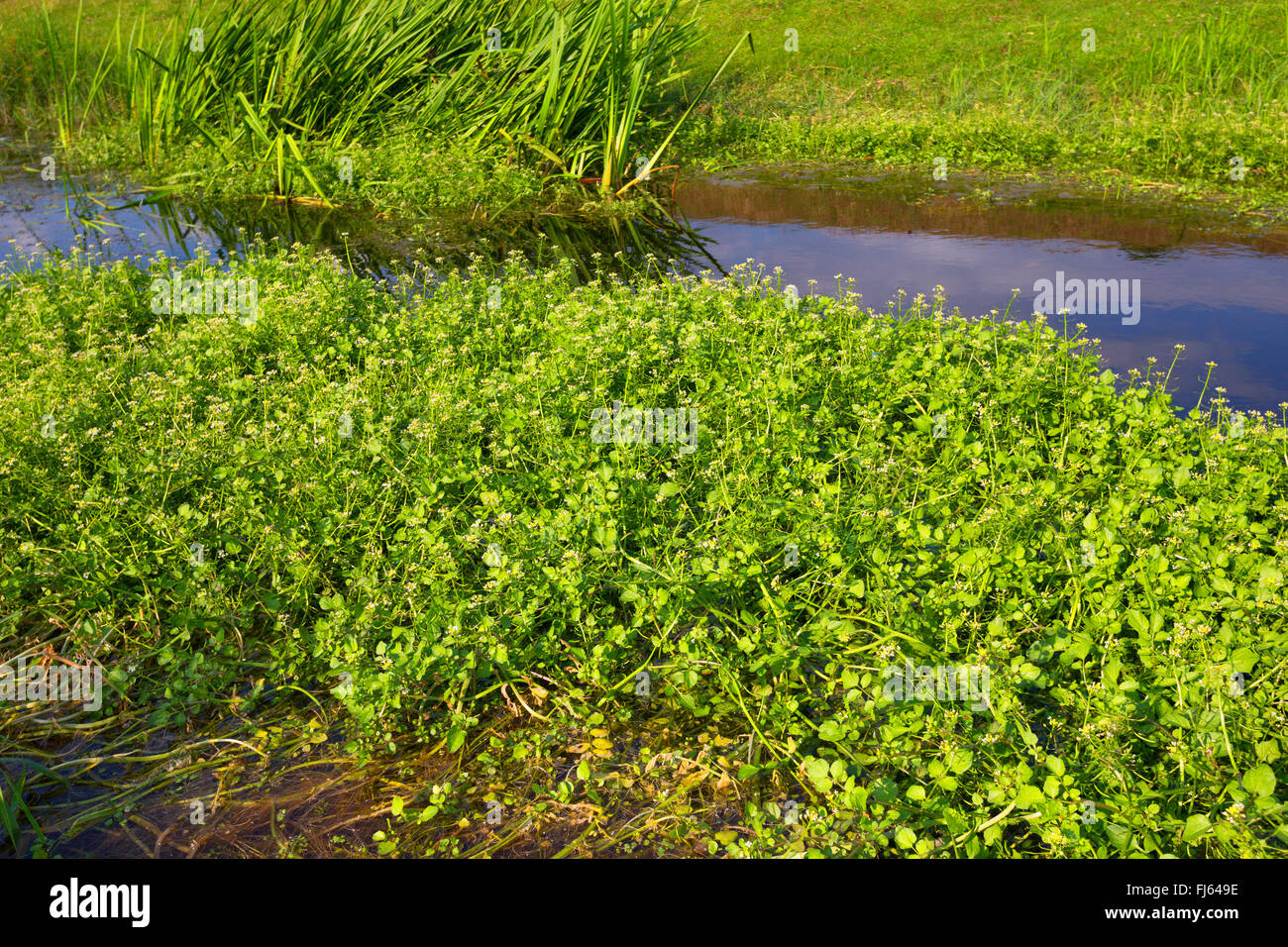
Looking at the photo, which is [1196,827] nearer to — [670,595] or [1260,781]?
[1260,781]

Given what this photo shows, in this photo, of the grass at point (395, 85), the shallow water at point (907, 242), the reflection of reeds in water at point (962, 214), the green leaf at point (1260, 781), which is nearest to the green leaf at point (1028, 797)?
the green leaf at point (1260, 781)

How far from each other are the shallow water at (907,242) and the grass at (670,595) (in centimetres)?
146

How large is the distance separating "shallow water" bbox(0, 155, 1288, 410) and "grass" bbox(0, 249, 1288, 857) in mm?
1462

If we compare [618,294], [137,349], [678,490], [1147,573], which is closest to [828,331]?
[618,294]

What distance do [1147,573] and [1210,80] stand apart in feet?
35.0

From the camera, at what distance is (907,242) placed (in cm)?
842

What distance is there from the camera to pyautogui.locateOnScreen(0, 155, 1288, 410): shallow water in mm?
6266

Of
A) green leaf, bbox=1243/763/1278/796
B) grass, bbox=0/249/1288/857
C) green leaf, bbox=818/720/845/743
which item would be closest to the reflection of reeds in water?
grass, bbox=0/249/1288/857

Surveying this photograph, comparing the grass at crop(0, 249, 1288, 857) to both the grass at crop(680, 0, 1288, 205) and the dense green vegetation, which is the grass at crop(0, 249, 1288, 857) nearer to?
the dense green vegetation

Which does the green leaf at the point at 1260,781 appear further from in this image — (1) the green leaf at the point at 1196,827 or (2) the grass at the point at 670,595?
(1) the green leaf at the point at 1196,827

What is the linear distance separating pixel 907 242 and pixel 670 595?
6132 millimetres

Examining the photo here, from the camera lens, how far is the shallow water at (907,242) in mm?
6266

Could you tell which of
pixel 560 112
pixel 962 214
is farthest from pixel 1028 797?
pixel 560 112

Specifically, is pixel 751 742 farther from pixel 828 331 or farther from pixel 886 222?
pixel 886 222
